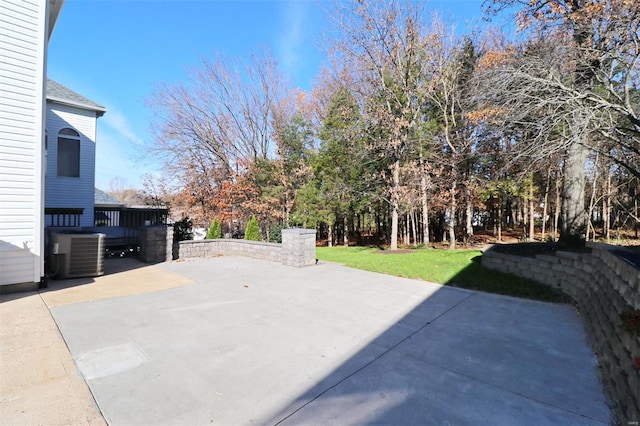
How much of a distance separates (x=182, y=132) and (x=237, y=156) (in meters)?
3.32

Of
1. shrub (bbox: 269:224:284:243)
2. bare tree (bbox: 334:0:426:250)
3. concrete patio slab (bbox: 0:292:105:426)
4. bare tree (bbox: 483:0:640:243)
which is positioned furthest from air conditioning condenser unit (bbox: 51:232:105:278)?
bare tree (bbox: 483:0:640:243)

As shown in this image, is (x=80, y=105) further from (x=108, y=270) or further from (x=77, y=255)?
(x=77, y=255)

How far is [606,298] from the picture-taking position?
3402 mm

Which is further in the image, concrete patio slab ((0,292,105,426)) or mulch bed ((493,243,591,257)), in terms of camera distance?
mulch bed ((493,243,591,257))

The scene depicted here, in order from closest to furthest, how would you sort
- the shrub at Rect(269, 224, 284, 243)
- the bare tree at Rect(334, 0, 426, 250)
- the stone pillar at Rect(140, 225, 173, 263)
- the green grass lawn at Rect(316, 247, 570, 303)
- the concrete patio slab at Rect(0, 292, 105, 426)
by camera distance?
1. the concrete patio slab at Rect(0, 292, 105, 426)
2. the green grass lawn at Rect(316, 247, 570, 303)
3. the stone pillar at Rect(140, 225, 173, 263)
4. the bare tree at Rect(334, 0, 426, 250)
5. the shrub at Rect(269, 224, 284, 243)

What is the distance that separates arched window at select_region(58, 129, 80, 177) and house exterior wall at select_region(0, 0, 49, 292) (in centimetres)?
637

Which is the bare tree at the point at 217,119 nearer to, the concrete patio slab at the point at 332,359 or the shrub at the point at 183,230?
the shrub at the point at 183,230

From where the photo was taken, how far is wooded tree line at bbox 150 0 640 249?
582cm

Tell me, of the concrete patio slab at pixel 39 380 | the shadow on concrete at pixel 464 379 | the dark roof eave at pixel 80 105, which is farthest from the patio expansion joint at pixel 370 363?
the dark roof eave at pixel 80 105

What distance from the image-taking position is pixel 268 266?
→ 8008 mm

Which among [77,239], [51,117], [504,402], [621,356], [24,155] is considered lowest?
[504,402]

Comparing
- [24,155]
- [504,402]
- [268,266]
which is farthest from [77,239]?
[504,402]

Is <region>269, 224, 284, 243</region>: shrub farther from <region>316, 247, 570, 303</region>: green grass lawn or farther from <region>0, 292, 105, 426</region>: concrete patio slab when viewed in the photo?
<region>0, 292, 105, 426</region>: concrete patio slab

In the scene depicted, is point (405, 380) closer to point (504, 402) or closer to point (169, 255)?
point (504, 402)
